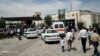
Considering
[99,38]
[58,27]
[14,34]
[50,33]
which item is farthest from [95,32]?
[14,34]

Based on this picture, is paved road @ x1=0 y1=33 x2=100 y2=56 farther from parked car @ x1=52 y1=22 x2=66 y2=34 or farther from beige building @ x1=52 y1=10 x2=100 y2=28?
beige building @ x1=52 y1=10 x2=100 y2=28

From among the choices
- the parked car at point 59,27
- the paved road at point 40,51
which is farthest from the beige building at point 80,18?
the paved road at point 40,51

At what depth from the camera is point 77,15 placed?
83688 millimetres

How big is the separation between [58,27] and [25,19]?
27450 millimetres

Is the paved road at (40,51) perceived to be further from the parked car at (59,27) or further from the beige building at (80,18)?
the beige building at (80,18)

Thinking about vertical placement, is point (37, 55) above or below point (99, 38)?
below

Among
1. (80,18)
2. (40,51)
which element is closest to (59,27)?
(40,51)

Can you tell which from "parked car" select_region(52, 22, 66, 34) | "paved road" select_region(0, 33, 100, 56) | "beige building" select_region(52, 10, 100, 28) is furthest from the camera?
"beige building" select_region(52, 10, 100, 28)

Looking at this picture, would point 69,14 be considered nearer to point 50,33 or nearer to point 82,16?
point 82,16

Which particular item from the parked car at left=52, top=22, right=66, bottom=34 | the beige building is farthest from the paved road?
the beige building

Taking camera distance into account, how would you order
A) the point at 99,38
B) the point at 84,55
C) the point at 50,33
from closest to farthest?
the point at 99,38 < the point at 84,55 < the point at 50,33

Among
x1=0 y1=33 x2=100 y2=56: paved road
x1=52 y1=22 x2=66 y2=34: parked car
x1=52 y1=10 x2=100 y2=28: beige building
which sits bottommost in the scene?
x1=0 y1=33 x2=100 y2=56: paved road

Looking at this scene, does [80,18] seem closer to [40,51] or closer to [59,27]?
[59,27]

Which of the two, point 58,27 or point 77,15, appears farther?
point 77,15
